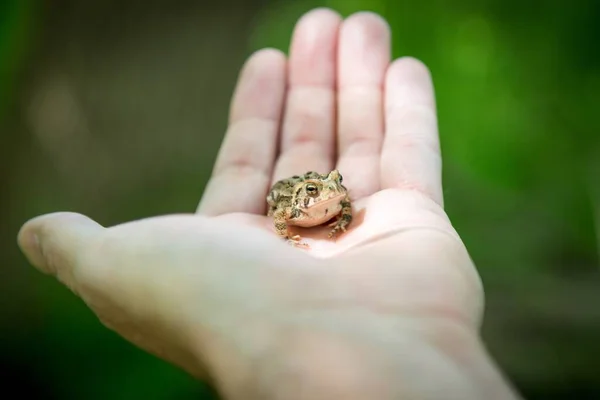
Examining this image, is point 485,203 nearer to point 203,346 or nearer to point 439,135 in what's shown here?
point 439,135

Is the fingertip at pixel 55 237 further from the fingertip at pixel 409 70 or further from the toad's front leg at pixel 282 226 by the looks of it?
the fingertip at pixel 409 70

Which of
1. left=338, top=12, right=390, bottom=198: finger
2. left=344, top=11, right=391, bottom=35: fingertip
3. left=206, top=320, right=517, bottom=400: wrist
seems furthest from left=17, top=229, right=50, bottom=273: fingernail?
left=344, top=11, right=391, bottom=35: fingertip

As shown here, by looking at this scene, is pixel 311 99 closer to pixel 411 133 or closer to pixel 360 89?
pixel 360 89

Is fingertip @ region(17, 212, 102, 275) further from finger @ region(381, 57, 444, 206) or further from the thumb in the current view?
finger @ region(381, 57, 444, 206)

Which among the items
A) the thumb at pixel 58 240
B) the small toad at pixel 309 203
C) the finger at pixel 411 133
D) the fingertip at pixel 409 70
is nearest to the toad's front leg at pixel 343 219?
the small toad at pixel 309 203

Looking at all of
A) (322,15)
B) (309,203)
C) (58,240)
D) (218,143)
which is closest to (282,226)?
(309,203)

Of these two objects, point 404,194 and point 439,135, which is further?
point 439,135

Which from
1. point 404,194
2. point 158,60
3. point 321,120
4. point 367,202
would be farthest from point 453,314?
point 158,60
